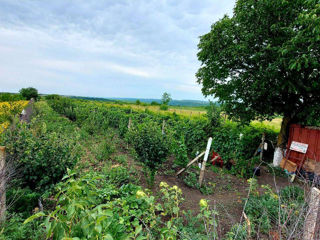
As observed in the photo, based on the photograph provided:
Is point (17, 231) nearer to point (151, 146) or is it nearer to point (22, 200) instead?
point (22, 200)

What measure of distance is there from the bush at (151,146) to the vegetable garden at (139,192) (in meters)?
0.03

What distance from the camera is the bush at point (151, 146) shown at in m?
4.83

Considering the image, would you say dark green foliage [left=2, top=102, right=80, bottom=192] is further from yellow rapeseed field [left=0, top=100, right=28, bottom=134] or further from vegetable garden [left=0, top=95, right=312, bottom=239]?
yellow rapeseed field [left=0, top=100, right=28, bottom=134]

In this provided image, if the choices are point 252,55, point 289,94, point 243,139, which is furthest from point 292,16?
point 243,139

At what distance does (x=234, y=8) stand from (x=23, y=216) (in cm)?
1122

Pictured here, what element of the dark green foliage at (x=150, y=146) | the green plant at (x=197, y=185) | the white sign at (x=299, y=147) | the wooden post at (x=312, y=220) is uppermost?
the wooden post at (x=312, y=220)

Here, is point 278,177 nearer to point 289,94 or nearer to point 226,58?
point 289,94

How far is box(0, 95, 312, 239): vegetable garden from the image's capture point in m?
1.57

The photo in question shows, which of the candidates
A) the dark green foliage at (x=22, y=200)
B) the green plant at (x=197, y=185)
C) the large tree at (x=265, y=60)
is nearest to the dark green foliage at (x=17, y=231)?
the dark green foliage at (x=22, y=200)

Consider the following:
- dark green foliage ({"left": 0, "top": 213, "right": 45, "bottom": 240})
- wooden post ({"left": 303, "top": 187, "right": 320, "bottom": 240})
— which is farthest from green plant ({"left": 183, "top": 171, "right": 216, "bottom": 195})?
wooden post ({"left": 303, "top": 187, "right": 320, "bottom": 240})

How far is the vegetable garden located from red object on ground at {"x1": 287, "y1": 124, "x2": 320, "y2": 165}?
1.50 m

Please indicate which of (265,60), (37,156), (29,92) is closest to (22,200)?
(37,156)

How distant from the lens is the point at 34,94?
45.3m

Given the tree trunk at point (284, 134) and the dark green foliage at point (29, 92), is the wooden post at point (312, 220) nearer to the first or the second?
the tree trunk at point (284, 134)
